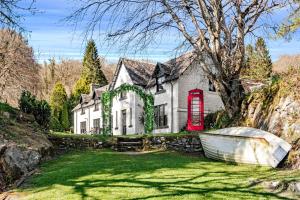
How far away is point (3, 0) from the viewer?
45.3ft

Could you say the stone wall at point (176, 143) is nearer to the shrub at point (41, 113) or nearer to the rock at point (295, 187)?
the shrub at point (41, 113)

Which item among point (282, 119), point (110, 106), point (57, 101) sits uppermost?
point (57, 101)

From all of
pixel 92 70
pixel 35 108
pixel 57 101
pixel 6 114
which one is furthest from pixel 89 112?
pixel 6 114

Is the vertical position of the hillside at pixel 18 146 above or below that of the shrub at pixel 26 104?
below

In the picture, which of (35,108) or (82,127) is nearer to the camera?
(35,108)

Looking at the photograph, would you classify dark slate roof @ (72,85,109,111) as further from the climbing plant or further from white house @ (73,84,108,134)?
the climbing plant

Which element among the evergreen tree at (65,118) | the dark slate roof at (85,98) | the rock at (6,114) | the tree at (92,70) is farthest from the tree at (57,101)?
the rock at (6,114)

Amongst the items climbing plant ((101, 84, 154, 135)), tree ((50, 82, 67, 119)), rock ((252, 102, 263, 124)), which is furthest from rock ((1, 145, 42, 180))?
tree ((50, 82, 67, 119))

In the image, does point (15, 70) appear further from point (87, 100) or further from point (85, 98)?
point (85, 98)

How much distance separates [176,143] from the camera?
74.2 ft

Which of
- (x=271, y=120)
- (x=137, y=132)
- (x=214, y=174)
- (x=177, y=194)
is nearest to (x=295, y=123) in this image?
(x=271, y=120)

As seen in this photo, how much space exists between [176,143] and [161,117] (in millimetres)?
14360

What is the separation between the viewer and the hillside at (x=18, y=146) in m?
13.6

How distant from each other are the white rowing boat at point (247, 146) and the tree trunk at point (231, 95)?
2702 mm
